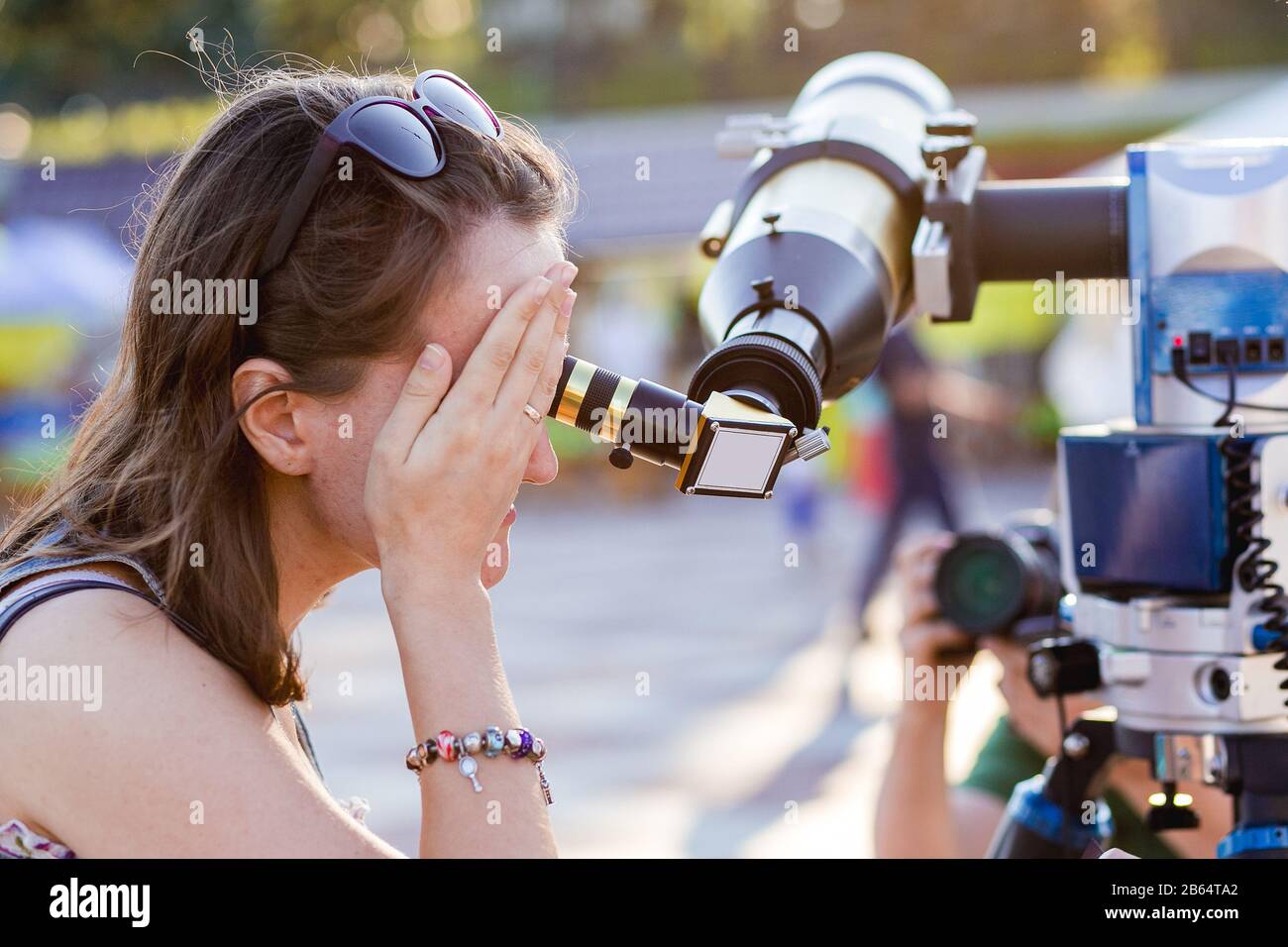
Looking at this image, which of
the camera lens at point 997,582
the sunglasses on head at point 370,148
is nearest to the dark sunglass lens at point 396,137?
the sunglasses on head at point 370,148

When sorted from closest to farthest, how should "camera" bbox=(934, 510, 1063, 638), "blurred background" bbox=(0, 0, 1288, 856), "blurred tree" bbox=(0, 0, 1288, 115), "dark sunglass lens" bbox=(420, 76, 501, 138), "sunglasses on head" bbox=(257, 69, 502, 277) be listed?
"sunglasses on head" bbox=(257, 69, 502, 277)
"dark sunglass lens" bbox=(420, 76, 501, 138)
"camera" bbox=(934, 510, 1063, 638)
"blurred background" bbox=(0, 0, 1288, 856)
"blurred tree" bbox=(0, 0, 1288, 115)

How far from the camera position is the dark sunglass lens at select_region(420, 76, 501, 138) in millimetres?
1546

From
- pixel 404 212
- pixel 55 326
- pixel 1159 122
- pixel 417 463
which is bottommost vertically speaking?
pixel 417 463

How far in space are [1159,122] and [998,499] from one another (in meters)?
7.01

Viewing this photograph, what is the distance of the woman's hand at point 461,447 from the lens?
1332mm

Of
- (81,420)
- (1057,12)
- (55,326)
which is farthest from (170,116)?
(81,420)

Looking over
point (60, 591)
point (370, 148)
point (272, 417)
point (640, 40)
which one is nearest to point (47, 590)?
point (60, 591)

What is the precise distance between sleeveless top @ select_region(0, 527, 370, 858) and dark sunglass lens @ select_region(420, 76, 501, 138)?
1.99ft

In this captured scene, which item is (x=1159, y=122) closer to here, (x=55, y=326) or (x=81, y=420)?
(x=55, y=326)

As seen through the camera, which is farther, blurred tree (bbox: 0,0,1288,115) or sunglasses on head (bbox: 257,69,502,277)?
blurred tree (bbox: 0,0,1288,115)

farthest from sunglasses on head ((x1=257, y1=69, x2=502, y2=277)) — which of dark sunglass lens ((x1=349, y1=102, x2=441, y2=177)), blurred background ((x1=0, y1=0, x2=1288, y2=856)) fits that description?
blurred background ((x1=0, y1=0, x2=1288, y2=856))

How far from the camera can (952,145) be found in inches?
61.9

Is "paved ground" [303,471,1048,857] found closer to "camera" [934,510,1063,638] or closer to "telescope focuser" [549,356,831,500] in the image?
"camera" [934,510,1063,638]
